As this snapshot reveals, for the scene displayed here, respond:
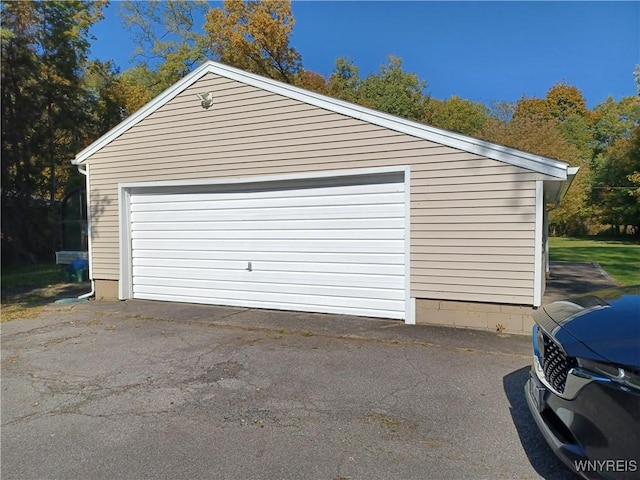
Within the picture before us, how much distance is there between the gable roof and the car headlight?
13.6 feet

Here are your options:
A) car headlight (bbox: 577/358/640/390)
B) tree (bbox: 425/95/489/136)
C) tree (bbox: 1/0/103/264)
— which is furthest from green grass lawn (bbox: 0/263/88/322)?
tree (bbox: 425/95/489/136)

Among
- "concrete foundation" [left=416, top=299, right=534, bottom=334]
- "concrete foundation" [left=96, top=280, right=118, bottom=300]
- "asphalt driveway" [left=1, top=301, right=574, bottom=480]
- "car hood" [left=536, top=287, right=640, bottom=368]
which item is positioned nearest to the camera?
"car hood" [left=536, top=287, right=640, bottom=368]

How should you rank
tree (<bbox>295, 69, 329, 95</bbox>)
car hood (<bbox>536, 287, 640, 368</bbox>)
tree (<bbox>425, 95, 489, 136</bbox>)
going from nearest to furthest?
car hood (<bbox>536, 287, 640, 368</bbox>), tree (<bbox>295, 69, 329, 95</bbox>), tree (<bbox>425, 95, 489, 136</bbox>)

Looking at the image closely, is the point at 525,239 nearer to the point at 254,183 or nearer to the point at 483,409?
the point at 483,409

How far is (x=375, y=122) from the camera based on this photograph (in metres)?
6.48

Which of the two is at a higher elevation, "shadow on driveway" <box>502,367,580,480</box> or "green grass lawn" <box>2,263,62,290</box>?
"shadow on driveway" <box>502,367,580,480</box>

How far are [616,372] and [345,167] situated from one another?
17.2ft

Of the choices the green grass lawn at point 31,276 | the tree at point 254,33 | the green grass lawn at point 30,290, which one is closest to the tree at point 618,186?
the tree at point 254,33

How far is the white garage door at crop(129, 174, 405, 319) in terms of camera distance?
265 inches

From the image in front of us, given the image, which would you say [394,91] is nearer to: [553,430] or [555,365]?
[555,365]

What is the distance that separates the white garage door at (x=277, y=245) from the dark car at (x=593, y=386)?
4.12 m

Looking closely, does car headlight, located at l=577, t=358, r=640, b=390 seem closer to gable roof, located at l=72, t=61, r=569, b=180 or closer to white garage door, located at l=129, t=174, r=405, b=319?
gable roof, located at l=72, t=61, r=569, b=180

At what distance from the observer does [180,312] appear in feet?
24.8

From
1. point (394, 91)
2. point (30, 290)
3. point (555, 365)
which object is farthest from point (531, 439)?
point (394, 91)
